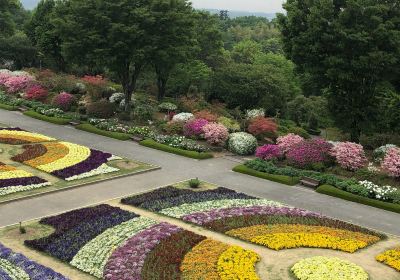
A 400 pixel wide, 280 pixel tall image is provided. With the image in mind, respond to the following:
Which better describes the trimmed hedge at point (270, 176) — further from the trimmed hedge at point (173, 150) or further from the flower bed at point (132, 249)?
the flower bed at point (132, 249)

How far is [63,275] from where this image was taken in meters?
16.6

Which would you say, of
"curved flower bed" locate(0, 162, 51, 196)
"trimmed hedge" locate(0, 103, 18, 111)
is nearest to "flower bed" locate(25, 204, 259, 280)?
"curved flower bed" locate(0, 162, 51, 196)

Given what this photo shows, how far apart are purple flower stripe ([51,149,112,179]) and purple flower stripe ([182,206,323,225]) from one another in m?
8.12

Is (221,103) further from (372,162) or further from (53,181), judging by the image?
(53,181)

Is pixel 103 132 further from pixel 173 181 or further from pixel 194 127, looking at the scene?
pixel 173 181

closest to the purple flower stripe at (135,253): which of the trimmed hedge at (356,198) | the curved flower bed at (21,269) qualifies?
the curved flower bed at (21,269)

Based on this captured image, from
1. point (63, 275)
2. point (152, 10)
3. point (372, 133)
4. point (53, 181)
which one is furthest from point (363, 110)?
point (63, 275)

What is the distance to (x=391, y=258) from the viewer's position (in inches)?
748

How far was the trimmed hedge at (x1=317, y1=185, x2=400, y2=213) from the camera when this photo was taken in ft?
80.8

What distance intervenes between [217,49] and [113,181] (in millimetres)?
35594

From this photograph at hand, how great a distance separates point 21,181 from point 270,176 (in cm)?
1320

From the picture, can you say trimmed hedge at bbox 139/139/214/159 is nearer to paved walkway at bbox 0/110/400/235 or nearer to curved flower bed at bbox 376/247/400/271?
paved walkway at bbox 0/110/400/235

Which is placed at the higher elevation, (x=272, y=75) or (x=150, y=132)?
(x=272, y=75)

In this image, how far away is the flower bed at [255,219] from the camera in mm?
20219
